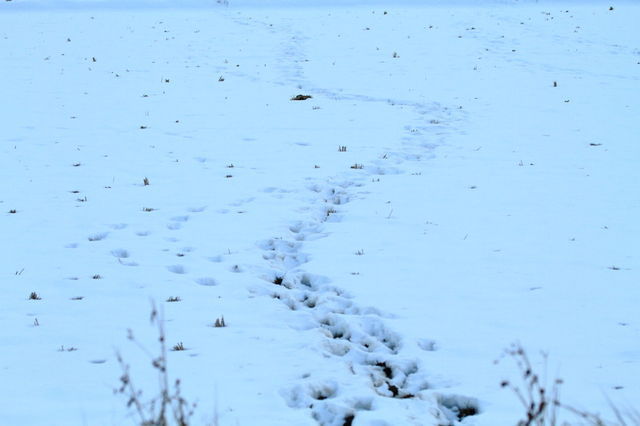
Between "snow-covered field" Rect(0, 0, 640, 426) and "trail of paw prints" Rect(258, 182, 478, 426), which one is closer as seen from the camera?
"trail of paw prints" Rect(258, 182, 478, 426)

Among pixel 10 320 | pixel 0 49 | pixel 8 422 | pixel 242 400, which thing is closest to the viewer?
pixel 8 422

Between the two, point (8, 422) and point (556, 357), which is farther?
point (556, 357)

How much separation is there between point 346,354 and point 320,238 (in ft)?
8.96

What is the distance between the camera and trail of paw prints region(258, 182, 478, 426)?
16.2 ft

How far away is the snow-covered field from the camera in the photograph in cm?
526

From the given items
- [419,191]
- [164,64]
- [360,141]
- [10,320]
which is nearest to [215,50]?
[164,64]

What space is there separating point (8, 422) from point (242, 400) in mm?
1523

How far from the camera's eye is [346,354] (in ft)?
18.9

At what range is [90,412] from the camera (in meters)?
4.71

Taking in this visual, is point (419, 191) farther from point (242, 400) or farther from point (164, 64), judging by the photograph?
point (164, 64)

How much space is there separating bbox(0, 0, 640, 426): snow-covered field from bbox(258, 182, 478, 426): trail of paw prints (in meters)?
0.02

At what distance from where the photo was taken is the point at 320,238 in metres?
8.36

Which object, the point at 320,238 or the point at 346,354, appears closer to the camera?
the point at 346,354

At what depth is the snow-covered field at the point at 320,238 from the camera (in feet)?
17.3
